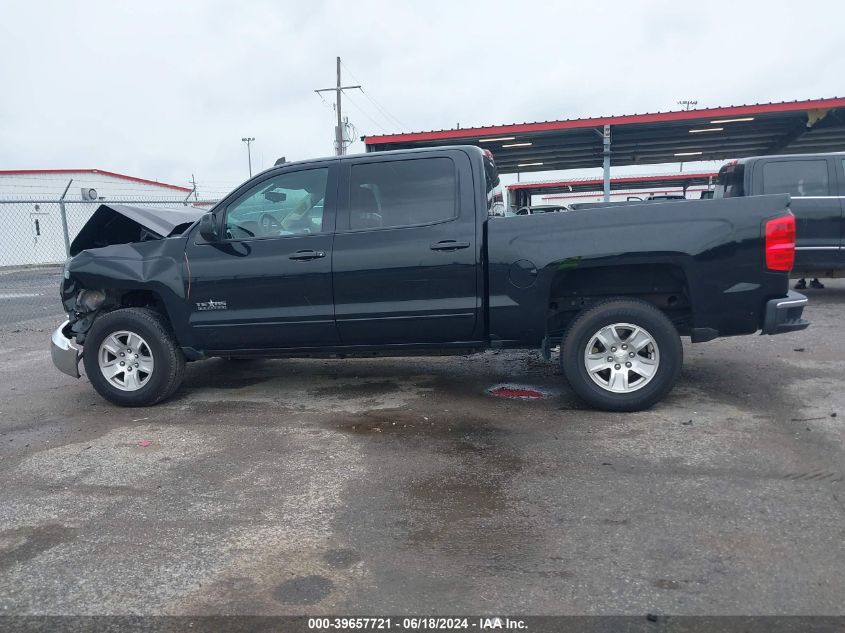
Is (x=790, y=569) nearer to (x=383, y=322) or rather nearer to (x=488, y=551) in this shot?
(x=488, y=551)

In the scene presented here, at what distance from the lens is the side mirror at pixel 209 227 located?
16.9 ft

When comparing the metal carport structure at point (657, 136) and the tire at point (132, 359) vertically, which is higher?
the metal carport structure at point (657, 136)

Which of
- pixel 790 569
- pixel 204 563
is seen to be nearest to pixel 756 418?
pixel 790 569

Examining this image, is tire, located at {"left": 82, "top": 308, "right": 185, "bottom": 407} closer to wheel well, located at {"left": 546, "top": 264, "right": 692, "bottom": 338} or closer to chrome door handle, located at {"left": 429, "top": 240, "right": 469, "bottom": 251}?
chrome door handle, located at {"left": 429, "top": 240, "right": 469, "bottom": 251}

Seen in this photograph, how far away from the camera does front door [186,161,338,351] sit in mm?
5125

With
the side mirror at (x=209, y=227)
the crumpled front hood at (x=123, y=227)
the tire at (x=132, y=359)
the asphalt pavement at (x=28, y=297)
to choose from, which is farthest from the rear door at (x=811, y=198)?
the asphalt pavement at (x=28, y=297)

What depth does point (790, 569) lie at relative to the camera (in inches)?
106

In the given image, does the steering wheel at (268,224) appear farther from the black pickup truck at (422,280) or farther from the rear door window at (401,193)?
the rear door window at (401,193)

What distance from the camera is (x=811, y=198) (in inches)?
351

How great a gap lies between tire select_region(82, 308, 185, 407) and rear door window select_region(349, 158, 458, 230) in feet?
6.08

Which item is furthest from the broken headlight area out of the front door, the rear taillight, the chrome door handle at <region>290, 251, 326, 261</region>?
the rear taillight

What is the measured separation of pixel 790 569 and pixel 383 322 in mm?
3140

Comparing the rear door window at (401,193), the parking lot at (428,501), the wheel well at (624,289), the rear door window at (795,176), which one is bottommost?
the parking lot at (428,501)

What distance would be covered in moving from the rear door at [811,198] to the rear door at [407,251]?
5940 millimetres
